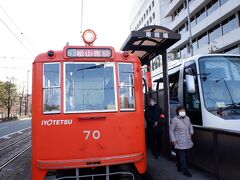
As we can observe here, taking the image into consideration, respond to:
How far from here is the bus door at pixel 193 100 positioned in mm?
8078

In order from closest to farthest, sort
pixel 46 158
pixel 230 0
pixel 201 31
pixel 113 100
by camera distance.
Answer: pixel 46 158 < pixel 113 100 < pixel 230 0 < pixel 201 31

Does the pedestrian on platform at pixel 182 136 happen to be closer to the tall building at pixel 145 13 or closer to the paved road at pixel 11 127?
the paved road at pixel 11 127

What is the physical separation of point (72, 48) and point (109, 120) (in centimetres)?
167

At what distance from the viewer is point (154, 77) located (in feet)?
41.2

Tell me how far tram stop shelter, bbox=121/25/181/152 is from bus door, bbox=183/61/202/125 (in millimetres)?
603

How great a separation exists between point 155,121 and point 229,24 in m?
28.6

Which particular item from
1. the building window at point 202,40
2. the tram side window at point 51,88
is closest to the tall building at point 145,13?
the building window at point 202,40

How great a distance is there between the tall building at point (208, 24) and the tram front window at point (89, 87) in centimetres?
2758

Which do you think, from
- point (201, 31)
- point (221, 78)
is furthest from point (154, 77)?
point (201, 31)

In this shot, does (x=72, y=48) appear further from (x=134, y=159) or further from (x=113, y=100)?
(x=134, y=159)

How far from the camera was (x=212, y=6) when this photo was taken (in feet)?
122

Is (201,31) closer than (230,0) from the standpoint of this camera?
No

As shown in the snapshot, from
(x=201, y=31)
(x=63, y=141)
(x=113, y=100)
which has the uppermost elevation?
(x=201, y=31)

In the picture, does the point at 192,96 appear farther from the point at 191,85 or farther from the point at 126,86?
the point at 126,86
